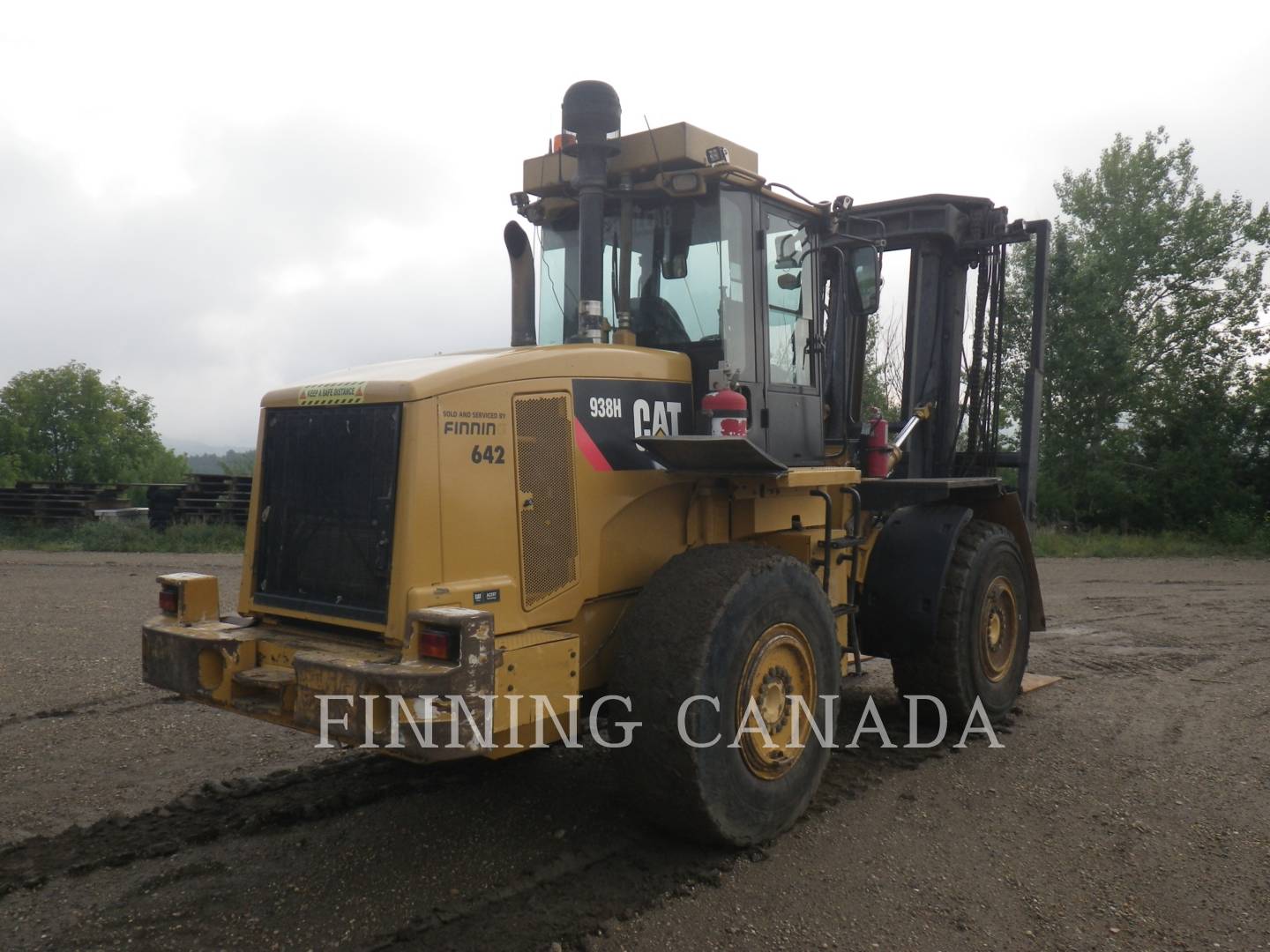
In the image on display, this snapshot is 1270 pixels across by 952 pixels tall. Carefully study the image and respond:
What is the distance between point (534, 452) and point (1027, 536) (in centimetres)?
415

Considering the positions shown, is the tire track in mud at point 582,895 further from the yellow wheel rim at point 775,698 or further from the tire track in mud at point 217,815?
the tire track in mud at point 217,815

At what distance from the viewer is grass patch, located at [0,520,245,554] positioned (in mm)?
17125

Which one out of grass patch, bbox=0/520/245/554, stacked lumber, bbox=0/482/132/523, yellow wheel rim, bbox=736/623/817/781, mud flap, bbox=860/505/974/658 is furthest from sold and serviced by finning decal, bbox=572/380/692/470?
stacked lumber, bbox=0/482/132/523

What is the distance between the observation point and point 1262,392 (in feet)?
72.4

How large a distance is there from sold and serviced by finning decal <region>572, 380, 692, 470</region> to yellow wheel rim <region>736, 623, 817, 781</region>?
3.16ft

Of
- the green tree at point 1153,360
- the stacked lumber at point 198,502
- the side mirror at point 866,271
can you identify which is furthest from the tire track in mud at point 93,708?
the green tree at point 1153,360

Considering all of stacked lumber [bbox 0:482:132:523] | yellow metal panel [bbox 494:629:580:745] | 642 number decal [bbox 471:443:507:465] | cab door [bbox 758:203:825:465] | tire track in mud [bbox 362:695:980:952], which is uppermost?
cab door [bbox 758:203:825:465]

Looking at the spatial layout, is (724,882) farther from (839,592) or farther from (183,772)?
(183,772)

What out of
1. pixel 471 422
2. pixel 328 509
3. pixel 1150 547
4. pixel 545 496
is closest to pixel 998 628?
pixel 545 496

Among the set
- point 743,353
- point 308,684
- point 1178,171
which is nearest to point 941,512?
point 743,353

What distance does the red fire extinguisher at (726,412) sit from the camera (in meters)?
4.41

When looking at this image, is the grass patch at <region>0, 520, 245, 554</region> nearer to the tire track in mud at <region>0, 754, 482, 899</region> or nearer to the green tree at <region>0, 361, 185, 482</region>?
the tire track in mud at <region>0, 754, 482, 899</region>

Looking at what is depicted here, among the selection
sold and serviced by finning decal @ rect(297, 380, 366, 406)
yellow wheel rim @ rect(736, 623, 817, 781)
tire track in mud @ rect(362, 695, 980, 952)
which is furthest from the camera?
yellow wheel rim @ rect(736, 623, 817, 781)

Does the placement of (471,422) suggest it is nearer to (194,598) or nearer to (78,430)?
(194,598)
